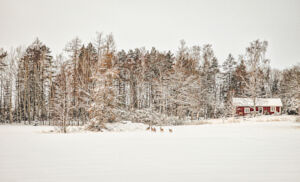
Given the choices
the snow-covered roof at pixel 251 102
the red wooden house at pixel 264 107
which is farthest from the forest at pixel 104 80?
the red wooden house at pixel 264 107

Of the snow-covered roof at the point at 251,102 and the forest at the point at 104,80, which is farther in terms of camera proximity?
the snow-covered roof at the point at 251,102

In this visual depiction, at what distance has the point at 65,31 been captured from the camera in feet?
86.8

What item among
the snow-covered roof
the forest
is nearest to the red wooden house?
the snow-covered roof

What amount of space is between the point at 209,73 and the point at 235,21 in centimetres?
1027

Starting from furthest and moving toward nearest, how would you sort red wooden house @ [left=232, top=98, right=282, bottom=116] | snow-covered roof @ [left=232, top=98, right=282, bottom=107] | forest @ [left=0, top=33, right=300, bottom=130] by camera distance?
red wooden house @ [left=232, top=98, right=282, bottom=116], snow-covered roof @ [left=232, top=98, right=282, bottom=107], forest @ [left=0, top=33, right=300, bottom=130]

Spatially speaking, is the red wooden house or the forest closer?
the forest

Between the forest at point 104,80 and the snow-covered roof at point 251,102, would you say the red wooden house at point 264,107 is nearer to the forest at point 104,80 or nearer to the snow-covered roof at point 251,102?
the snow-covered roof at point 251,102

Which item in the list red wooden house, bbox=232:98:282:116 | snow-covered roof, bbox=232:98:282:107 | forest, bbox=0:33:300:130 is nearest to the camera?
forest, bbox=0:33:300:130

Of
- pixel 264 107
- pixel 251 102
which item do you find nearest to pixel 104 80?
pixel 251 102

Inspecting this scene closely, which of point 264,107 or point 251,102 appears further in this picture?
point 264,107

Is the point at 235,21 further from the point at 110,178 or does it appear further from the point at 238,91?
the point at 110,178

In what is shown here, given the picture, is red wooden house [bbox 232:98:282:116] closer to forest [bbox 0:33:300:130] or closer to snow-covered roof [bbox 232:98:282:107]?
snow-covered roof [bbox 232:98:282:107]

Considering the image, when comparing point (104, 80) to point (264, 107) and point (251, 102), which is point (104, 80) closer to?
point (251, 102)

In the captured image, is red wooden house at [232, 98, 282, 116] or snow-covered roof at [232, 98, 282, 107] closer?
snow-covered roof at [232, 98, 282, 107]
